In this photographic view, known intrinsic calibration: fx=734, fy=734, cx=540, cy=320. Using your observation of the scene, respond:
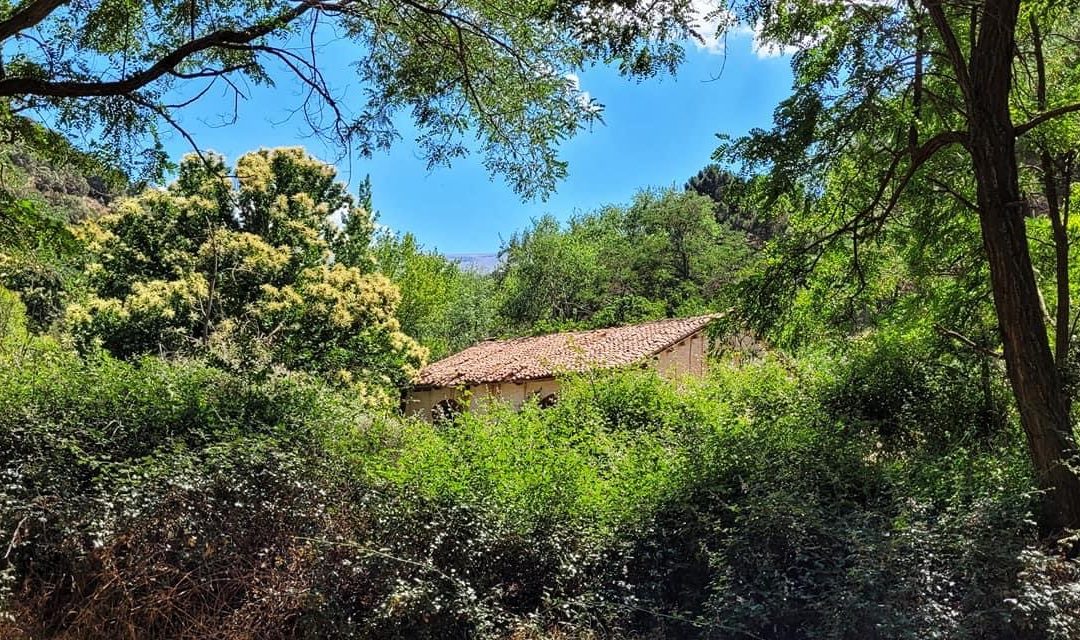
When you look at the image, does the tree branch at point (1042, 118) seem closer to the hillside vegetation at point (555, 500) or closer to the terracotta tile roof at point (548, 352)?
the hillside vegetation at point (555, 500)

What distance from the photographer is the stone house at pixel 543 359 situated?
61.2ft

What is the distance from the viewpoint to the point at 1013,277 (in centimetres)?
518

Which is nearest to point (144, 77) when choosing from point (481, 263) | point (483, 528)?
point (483, 528)

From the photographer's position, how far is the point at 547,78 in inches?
275

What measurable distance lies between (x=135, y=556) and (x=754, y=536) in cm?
470

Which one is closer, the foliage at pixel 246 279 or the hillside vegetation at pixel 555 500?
the hillside vegetation at pixel 555 500

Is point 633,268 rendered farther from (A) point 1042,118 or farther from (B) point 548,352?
(A) point 1042,118

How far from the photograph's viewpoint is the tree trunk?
504 centimetres

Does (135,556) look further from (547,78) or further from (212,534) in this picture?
(547,78)

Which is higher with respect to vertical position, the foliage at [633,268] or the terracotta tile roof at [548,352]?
the foliage at [633,268]

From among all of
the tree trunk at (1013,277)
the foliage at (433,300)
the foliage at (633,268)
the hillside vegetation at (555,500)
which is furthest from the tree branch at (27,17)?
the foliage at (633,268)

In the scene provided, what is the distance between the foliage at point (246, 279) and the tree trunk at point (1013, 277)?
42.6 ft

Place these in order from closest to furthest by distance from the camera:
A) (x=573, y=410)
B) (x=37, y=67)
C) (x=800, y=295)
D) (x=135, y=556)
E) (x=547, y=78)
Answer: (x=135, y=556) → (x=37, y=67) → (x=547, y=78) → (x=800, y=295) → (x=573, y=410)

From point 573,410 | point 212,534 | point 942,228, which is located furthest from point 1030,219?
point 212,534
